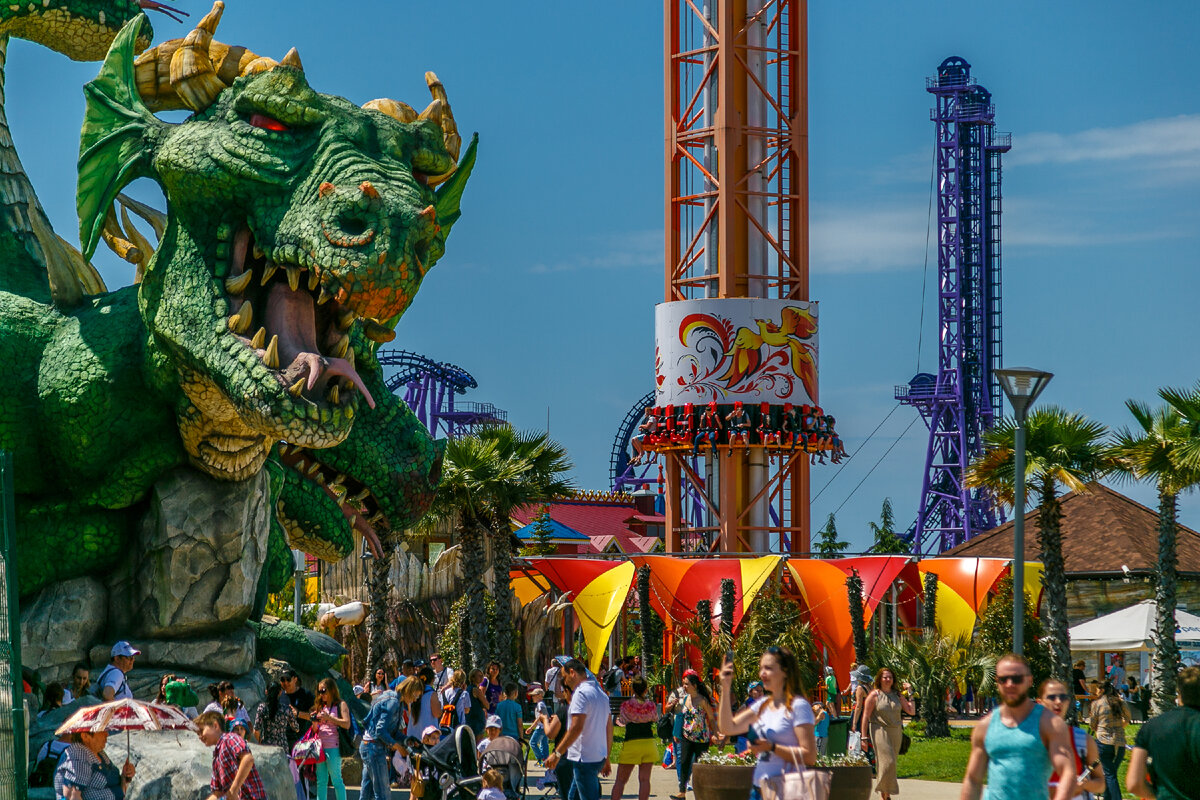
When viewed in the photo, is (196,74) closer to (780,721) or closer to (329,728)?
(329,728)

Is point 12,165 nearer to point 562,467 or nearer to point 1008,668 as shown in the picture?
point 1008,668

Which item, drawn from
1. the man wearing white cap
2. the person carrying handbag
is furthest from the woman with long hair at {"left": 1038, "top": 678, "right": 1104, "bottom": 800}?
the man wearing white cap

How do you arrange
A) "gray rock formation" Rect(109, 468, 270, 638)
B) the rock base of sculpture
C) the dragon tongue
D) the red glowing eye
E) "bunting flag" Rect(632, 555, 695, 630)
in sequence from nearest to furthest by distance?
the rock base of sculpture
the dragon tongue
the red glowing eye
"gray rock formation" Rect(109, 468, 270, 638)
"bunting flag" Rect(632, 555, 695, 630)

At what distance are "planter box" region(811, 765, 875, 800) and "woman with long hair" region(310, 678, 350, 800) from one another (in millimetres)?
3964

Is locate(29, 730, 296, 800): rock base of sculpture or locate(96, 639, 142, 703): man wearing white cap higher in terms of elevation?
locate(96, 639, 142, 703): man wearing white cap

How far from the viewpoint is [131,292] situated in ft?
49.2

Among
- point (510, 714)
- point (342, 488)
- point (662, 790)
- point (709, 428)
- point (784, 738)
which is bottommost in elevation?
point (662, 790)

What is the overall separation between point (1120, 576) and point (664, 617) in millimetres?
13748

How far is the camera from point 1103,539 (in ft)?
146

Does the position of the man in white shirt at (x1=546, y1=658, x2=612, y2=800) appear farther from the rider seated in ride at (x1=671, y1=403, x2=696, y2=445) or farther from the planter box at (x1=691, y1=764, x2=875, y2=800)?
the rider seated in ride at (x1=671, y1=403, x2=696, y2=445)

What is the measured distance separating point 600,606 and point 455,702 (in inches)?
713

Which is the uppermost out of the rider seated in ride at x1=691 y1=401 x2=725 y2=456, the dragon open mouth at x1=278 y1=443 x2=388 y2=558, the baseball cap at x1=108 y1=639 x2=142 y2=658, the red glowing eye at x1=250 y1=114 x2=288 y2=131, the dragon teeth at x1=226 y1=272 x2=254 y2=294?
the rider seated in ride at x1=691 y1=401 x2=725 y2=456

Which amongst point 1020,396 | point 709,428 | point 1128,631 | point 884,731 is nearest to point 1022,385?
point 1020,396

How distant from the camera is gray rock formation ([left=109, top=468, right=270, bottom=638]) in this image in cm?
1449
